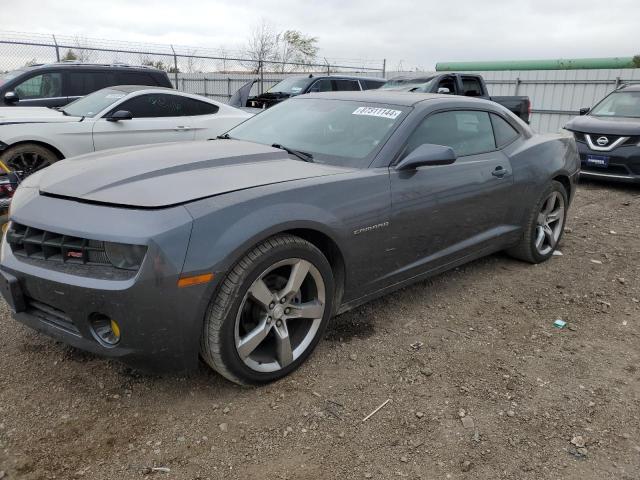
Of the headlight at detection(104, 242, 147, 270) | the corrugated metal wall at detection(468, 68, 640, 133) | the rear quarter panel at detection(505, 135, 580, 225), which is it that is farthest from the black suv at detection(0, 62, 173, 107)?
the corrugated metal wall at detection(468, 68, 640, 133)

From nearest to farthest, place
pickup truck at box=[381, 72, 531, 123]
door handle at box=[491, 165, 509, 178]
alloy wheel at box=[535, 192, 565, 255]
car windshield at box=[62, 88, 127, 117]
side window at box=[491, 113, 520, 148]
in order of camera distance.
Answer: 1. door handle at box=[491, 165, 509, 178]
2. side window at box=[491, 113, 520, 148]
3. alloy wheel at box=[535, 192, 565, 255]
4. car windshield at box=[62, 88, 127, 117]
5. pickup truck at box=[381, 72, 531, 123]

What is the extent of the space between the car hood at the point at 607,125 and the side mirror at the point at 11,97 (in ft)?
29.3

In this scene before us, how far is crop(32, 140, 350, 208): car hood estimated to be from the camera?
245cm

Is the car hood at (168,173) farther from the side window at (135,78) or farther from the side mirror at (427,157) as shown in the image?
the side window at (135,78)

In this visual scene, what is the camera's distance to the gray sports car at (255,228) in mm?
2256

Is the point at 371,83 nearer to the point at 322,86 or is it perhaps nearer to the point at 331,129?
the point at 322,86

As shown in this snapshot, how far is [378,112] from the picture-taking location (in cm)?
353

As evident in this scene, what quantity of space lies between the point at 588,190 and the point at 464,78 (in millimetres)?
4536

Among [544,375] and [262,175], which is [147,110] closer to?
[262,175]

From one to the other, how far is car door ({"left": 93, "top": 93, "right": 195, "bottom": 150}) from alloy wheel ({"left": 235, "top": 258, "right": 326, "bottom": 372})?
494 centimetres

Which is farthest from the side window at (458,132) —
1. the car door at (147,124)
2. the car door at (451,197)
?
the car door at (147,124)

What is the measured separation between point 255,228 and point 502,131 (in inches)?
107

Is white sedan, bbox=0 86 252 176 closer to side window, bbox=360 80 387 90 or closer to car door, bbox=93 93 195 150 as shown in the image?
car door, bbox=93 93 195 150

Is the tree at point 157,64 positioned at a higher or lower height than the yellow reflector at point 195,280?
higher
